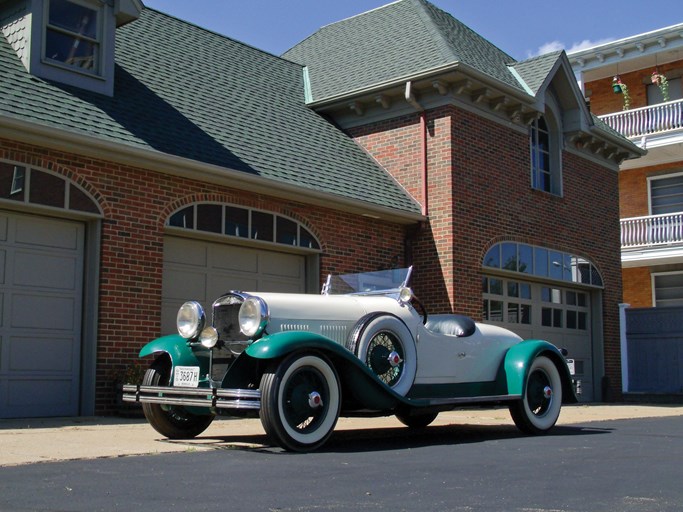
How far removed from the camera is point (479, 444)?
8.02 m

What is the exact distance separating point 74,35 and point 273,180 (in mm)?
3321

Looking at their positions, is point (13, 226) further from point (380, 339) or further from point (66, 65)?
point (380, 339)

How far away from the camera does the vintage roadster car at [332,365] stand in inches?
275

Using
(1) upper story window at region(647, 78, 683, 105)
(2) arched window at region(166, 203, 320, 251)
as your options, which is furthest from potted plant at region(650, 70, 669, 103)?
(2) arched window at region(166, 203, 320, 251)

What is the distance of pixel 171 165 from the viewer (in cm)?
1170

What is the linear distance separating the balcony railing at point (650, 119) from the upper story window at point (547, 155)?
21.4 feet

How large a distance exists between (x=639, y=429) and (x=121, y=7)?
8.87 metres

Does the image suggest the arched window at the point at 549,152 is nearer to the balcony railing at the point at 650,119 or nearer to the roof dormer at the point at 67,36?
the balcony railing at the point at 650,119

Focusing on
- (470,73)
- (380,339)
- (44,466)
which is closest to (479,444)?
(380,339)

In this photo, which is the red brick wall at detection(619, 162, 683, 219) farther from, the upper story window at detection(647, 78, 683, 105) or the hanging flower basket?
the hanging flower basket

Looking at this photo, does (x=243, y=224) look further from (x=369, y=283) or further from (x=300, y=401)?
(x=300, y=401)

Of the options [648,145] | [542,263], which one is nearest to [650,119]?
[648,145]

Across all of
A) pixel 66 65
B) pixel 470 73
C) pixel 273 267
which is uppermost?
pixel 470 73

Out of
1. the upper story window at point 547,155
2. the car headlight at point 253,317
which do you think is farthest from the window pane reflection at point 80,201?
the upper story window at point 547,155
